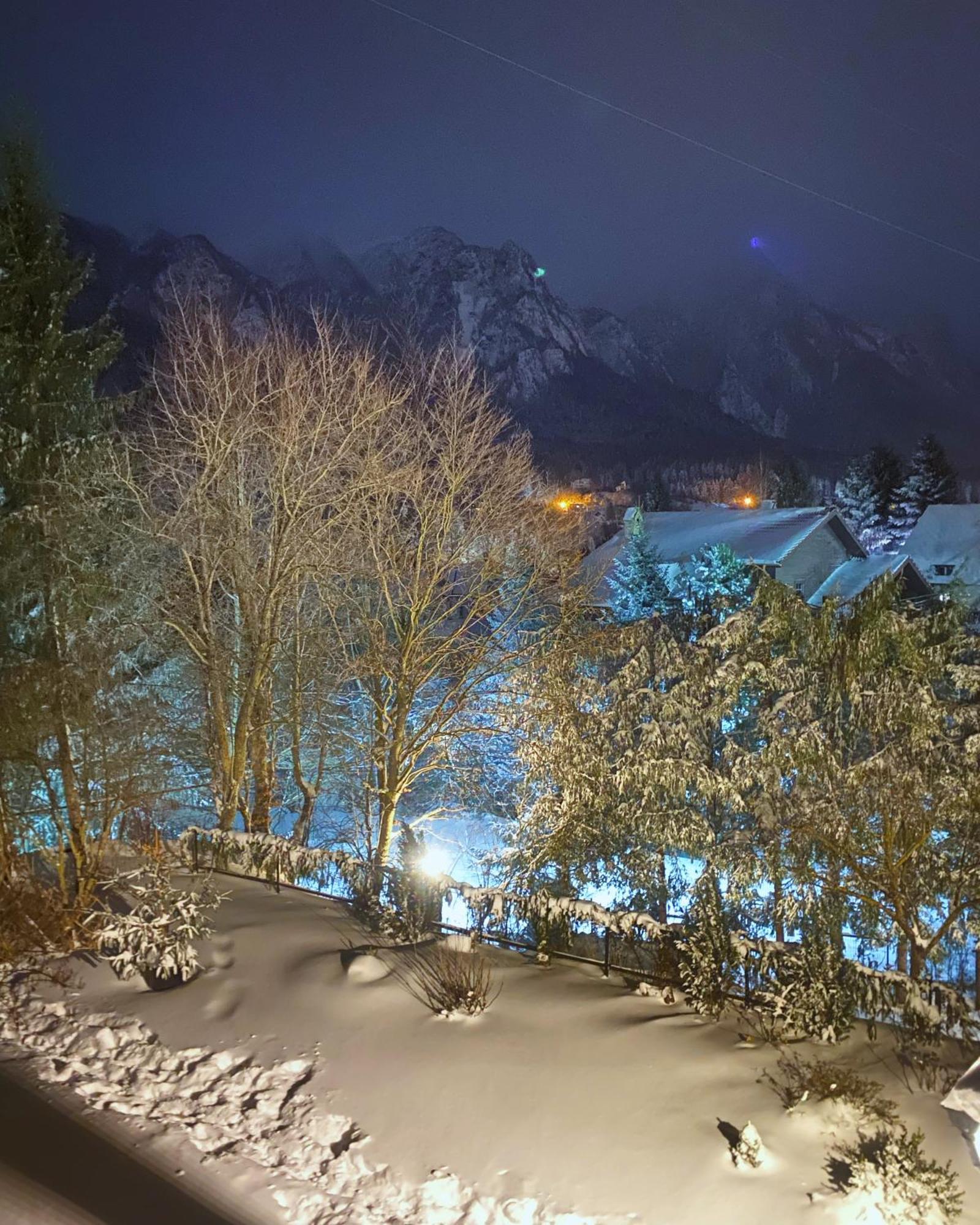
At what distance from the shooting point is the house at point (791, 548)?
27375 mm

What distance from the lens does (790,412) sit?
135000mm

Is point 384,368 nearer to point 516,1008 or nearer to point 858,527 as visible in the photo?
point 516,1008

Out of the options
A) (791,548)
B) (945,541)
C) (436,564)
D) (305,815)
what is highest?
(945,541)

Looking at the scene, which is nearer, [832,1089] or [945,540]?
[832,1089]

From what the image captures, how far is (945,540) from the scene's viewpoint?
35.6 metres

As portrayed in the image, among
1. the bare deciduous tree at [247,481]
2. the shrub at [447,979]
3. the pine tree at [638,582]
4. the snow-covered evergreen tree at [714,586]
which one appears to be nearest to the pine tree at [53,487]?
the bare deciduous tree at [247,481]

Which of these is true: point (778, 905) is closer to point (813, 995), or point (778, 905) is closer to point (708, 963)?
point (708, 963)

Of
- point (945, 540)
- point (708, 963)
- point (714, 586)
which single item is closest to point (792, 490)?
point (945, 540)

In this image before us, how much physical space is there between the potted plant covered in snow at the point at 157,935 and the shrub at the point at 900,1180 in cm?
510

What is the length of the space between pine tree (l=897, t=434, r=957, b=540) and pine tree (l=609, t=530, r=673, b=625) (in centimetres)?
2390

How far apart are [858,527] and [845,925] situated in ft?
125

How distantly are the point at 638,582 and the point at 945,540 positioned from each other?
62.4ft

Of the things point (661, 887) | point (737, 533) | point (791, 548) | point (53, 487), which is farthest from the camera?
point (737, 533)

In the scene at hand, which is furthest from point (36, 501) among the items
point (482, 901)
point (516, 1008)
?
point (516, 1008)
